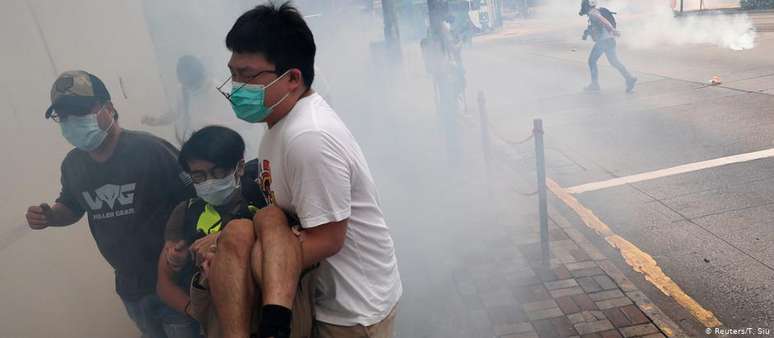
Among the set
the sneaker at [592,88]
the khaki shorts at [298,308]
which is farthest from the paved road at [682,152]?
the khaki shorts at [298,308]

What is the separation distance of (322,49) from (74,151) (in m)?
12.5

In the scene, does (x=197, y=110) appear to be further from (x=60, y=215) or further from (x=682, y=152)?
(x=682, y=152)


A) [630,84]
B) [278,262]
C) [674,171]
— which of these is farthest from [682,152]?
[278,262]

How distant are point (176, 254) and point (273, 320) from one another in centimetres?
114

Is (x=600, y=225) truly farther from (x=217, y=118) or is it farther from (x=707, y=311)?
(x=217, y=118)

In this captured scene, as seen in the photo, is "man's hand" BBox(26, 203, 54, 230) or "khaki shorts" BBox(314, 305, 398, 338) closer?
"khaki shorts" BBox(314, 305, 398, 338)

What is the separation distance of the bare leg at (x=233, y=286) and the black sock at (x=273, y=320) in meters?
0.07

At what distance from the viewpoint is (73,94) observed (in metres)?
2.51

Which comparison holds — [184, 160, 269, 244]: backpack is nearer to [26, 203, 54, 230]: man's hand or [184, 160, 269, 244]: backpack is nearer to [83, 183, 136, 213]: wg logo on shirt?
[83, 183, 136, 213]: wg logo on shirt

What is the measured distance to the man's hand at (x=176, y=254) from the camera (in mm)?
2469

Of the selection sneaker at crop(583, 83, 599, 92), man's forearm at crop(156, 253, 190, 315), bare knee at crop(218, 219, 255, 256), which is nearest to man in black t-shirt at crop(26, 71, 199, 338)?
man's forearm at crop(156, 253, 190, 315)

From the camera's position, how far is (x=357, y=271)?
176cm

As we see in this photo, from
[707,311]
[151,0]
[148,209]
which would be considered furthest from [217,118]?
[707,311]

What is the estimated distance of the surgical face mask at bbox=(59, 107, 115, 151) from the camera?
2.52 m
